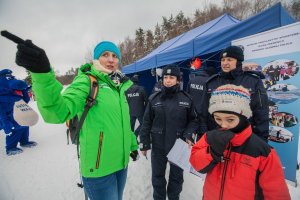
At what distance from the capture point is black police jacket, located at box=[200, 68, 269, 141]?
2.02m

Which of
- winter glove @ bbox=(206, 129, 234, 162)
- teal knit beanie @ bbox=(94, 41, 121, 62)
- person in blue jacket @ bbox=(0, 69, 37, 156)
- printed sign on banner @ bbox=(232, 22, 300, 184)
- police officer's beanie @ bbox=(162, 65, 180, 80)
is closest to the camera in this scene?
winter glove @ bbox=(206, 129, 234, 162)

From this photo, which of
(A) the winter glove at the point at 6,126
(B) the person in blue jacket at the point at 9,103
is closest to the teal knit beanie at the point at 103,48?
(B) the person in blue jacket at the point at 9,103

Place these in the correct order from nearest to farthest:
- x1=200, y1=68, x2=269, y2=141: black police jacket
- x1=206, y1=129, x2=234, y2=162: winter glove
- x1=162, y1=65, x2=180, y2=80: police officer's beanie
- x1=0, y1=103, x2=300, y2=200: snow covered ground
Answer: x1=206, y1=129, x2=234, y2=162: winter glove, x1=200, y1=68, x2=269, y2=141: black police jacket, x1=162, y1=65, x2=180, y2=80: police officer's beanie, x1=0, y1=103, x2=300, y2=200: snow covered ground

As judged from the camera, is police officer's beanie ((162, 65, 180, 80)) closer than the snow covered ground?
Yes

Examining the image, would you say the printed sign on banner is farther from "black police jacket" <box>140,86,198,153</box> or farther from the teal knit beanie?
the teal knit beanie

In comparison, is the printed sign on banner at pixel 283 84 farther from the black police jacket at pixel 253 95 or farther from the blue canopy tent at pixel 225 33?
the black police jacket at pixel 253 95

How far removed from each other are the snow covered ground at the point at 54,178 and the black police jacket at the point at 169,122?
94 centimetres

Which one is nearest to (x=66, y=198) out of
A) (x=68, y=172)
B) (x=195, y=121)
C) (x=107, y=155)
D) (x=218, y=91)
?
(x=68, y=172)

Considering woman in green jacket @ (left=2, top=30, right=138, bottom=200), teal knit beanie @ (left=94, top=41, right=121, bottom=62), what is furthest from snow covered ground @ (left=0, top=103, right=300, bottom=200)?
teal knit beanie @ (left=94, top=41, right=121, bottom=62)

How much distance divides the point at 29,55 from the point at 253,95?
210 centimetres

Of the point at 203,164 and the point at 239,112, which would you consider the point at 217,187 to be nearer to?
the point at 203,164

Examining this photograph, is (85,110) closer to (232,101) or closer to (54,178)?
(232,101)

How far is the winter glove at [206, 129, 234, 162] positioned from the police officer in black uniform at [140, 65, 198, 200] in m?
0.90

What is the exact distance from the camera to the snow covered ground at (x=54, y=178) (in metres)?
2.79
